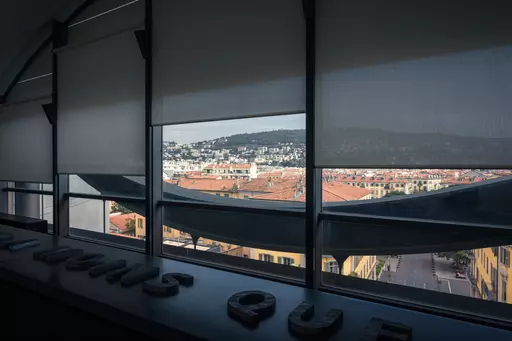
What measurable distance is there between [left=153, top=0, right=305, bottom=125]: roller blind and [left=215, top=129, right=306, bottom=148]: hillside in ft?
0.63

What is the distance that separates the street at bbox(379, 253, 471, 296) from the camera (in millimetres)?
2227

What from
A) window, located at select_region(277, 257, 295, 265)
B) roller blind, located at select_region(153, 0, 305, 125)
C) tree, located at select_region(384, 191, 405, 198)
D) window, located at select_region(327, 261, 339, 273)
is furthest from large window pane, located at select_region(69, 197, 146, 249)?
tree, located at select_region(384, 191, 405, 198)

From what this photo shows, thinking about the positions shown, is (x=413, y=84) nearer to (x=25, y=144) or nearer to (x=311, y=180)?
(x=311, y=180)

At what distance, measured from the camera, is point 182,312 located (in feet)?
3.71

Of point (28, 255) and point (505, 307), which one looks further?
point (505, 307)

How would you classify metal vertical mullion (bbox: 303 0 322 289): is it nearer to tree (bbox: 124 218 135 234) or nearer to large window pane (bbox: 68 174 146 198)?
large window pane (bbox: 68 174 146 198)

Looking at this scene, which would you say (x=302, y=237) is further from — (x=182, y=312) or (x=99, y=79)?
(x=99, y=79)

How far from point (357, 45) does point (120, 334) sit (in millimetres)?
2135

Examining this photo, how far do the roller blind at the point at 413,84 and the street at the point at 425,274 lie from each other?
63 cm

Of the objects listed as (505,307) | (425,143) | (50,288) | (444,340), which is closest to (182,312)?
(50,288)

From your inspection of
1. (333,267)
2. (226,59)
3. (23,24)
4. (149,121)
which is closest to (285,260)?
(333,267)

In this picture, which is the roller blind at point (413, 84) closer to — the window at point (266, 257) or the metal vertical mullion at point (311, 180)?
the metal vertical mullion at point (311, 180)

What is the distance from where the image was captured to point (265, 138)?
2938 millimetres

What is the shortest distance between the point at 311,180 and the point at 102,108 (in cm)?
260
